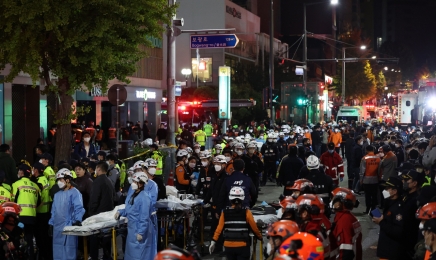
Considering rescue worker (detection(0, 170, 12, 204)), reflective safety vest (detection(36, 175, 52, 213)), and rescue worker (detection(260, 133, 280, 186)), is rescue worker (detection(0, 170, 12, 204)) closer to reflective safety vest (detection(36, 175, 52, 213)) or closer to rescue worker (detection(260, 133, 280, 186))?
reflective safety vest (detection(36, 175, 52, 213))

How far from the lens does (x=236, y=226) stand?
33.4ft

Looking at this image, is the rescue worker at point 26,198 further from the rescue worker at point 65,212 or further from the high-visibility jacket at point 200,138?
the high-visibility jacket at point 200,138

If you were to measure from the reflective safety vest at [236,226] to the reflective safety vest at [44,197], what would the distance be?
456 cm

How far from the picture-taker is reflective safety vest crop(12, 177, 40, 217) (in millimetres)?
12820

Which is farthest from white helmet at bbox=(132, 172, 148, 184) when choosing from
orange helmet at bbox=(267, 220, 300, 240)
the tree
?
the tree

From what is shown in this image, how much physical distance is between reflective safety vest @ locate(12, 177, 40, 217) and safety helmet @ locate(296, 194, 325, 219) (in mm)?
5387

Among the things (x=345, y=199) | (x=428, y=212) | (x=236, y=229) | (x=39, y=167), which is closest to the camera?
(x=428, y=212)

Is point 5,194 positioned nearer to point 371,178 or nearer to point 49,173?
point 49,173

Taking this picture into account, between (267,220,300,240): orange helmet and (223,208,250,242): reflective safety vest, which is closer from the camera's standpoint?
(267,220,300,240): orange helmet

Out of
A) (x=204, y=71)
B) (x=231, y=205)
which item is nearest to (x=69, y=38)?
(x=231, y=205)

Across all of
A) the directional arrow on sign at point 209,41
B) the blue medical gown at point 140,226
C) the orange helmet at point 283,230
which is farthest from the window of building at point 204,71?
the orange helmet at point 283,230

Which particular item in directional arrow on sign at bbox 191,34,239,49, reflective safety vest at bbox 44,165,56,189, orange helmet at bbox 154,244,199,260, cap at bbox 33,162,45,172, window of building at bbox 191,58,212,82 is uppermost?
window of building at bbox 191,58,212,82

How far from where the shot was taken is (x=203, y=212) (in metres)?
16.0

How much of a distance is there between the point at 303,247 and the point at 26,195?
299 inches
